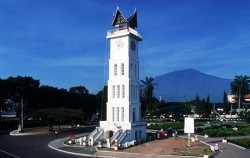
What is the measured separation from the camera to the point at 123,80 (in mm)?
54344

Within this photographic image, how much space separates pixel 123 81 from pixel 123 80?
162 mm

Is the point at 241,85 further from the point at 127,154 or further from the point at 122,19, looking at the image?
the point at 127,154

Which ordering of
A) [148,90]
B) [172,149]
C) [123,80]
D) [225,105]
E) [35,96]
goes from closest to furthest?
1. [172,149]
2. [123,80]
3. [35,96]
4. [148,90]
5. [225,105]

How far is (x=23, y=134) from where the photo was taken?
64250 mm

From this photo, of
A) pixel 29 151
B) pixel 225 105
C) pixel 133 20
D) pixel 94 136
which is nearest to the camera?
pixel 29 151

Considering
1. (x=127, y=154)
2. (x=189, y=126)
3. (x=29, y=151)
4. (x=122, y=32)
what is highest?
(x=122, y=32)

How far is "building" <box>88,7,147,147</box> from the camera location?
5328cm

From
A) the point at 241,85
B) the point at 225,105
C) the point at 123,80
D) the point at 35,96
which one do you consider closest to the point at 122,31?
the point at 123,80

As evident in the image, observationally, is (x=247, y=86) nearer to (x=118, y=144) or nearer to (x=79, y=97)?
(x=79, y=97)

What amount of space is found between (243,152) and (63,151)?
2216 cm

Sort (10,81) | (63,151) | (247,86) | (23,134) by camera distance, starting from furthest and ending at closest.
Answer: (247,86), (10,81), (23,134), (63,151)

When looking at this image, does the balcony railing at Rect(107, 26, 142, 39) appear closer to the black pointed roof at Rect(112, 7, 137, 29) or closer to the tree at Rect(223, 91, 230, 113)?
the black pointed roof at Rect(112, 7, 137, 29)

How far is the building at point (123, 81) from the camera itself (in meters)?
53.3

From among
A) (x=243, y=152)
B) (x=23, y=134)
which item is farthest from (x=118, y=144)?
(x=23, y=134)
